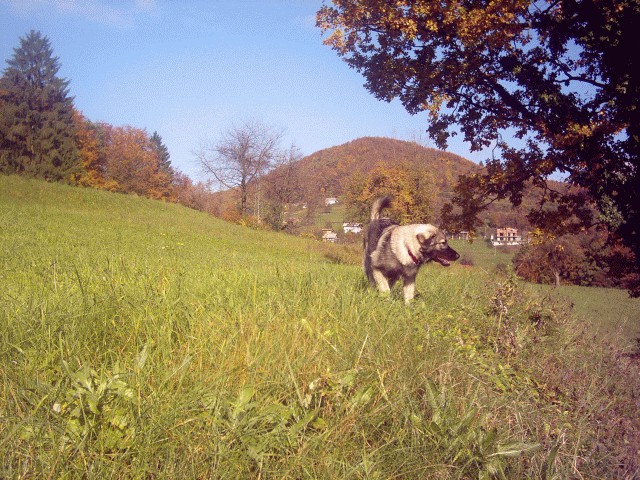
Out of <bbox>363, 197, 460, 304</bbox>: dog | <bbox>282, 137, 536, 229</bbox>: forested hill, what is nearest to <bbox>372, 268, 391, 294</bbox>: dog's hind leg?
<bbox>363, 197, 460, 304</bbox>: dog

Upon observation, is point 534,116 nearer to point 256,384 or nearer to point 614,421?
point 614,421

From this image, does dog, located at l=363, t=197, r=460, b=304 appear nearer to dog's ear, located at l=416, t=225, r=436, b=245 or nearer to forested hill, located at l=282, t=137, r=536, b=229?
dog's ear, located at l=416, t=225, r=436, b=245

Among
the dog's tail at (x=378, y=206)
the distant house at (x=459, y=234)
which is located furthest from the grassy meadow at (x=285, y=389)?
the distant house at (x=459, y=234)

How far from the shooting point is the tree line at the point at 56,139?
39.1 m

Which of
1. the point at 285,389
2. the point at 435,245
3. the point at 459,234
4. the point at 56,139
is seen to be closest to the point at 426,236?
the point at 435,245

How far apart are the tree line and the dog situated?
36179mm

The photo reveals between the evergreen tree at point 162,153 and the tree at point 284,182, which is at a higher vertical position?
the evergreen tree at point 162,153

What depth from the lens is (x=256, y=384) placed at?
2.54 m

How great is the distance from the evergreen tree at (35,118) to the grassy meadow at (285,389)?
41233mm

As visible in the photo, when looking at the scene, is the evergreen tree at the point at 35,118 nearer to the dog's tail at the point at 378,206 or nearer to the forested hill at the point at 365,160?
the forested hill at the point at 365,160

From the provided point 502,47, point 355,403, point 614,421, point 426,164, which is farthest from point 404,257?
point 426,164

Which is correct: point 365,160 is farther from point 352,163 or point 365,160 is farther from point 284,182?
point 284,182

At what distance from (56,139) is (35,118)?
2946 millimetres

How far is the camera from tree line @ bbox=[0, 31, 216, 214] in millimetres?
39062
